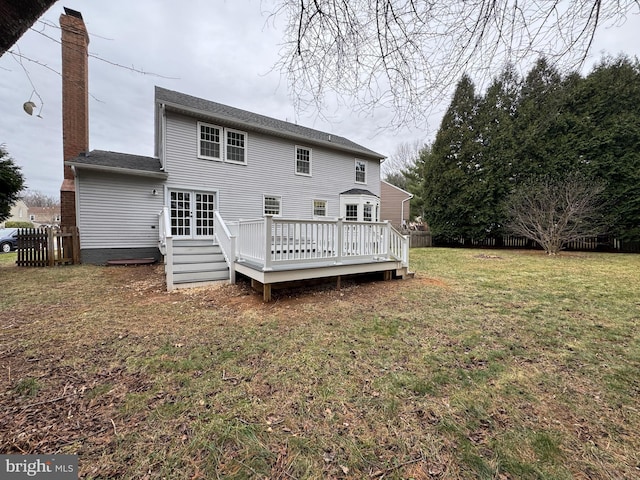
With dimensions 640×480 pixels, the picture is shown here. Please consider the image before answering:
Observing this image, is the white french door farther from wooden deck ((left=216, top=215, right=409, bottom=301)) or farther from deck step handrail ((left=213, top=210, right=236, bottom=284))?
wooden deck ((left=216, top=215, right=409, bottom=301))

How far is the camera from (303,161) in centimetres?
1267

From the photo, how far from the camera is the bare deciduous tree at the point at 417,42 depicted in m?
2.45

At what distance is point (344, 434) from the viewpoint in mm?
1921

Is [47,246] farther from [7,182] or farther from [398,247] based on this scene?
[398,247]

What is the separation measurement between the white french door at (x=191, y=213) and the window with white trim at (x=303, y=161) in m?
4.15

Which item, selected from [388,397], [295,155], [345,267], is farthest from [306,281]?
[295,155]

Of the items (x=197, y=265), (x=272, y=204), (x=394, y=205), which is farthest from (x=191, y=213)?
(x=394, y=205)

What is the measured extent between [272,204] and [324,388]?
1020cm

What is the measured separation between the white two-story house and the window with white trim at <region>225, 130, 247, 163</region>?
0.13 ft

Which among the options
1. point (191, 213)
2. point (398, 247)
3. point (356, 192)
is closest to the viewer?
point (398, 247)

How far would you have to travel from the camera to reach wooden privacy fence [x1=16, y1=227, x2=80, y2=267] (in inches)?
329

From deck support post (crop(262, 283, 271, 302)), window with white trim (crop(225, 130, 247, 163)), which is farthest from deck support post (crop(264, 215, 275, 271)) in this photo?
window with white trim (crop(225, 130, 247, 163))

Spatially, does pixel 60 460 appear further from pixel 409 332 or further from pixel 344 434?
pixel 409 332

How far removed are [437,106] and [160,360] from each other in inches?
160
